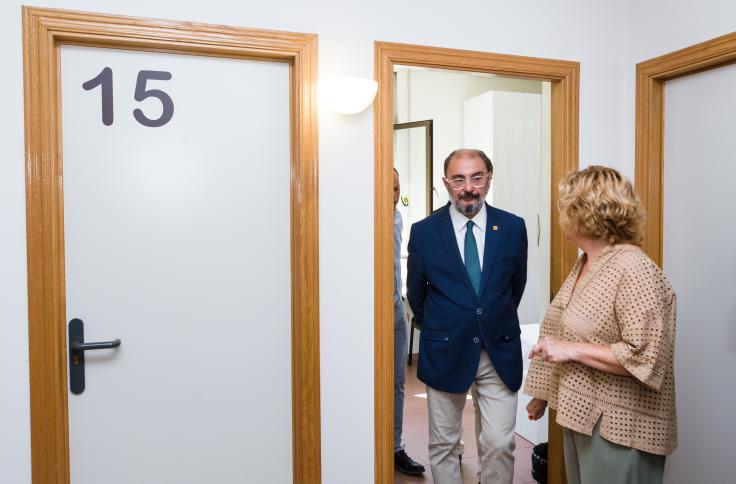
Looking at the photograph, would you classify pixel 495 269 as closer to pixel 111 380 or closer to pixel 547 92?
pixel 547 92

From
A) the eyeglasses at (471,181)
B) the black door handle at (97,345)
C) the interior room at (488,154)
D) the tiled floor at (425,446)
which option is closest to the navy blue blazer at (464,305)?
the eyeglasses at (471,181)

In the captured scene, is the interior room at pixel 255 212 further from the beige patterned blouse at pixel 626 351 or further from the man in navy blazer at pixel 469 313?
the beige patterned blouse at pixel 626 351

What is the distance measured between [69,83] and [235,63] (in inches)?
20.8

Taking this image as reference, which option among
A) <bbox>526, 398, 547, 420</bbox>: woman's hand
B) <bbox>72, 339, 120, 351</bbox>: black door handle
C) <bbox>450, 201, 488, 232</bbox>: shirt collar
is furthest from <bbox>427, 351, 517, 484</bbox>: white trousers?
<bbox>72, 339, 120, 351</bbox>: black door handle

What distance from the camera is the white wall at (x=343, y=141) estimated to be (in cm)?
175

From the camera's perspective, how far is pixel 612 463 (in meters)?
1.55

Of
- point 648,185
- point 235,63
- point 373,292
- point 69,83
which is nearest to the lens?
point 69,83

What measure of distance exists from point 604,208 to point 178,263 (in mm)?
1358

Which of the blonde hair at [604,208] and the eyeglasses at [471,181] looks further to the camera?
the eyeglasses at [471,181]

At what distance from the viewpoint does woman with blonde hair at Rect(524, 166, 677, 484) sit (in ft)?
4.89

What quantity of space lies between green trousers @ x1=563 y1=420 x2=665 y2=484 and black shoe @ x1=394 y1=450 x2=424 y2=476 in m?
1.42

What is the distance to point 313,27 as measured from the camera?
203 centimetres

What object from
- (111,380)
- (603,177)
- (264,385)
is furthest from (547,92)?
(111,380)

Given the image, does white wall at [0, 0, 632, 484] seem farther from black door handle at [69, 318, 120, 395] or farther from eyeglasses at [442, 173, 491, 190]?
eyeglasses at [442, 173, 491, 190]
